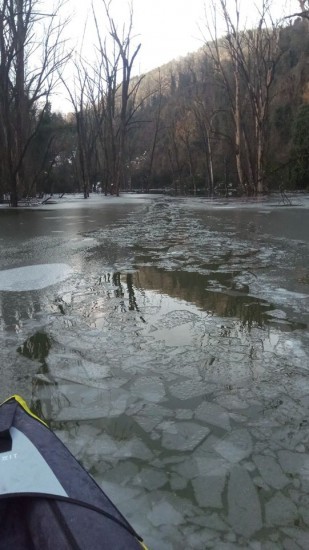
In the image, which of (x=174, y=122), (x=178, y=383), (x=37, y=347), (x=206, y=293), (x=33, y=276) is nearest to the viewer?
(x=178, y=383)

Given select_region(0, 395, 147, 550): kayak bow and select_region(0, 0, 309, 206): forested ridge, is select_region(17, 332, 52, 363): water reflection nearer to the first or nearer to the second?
select_region(0, 395, 147, 550): kayak bow

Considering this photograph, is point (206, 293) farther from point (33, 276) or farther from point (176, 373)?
point (33, 276)

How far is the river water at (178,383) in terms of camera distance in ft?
4.60

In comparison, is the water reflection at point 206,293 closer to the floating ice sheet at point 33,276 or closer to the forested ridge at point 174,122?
the floating ice sheet at point 33,276

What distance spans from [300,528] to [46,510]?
0.79 metres

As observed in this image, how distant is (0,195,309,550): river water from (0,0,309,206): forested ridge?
6.82 m

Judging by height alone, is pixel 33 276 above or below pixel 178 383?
above

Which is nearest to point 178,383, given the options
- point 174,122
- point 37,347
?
point 37,347

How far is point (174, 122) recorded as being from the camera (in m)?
34.6

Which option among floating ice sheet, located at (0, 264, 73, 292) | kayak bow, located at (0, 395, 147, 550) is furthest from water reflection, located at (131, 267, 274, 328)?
kayak bow, located at (0, 395, 147, 550)

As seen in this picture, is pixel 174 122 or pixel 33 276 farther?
pixel 174 122

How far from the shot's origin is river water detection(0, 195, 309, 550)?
1.40 metres

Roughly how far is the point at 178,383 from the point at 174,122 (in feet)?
115

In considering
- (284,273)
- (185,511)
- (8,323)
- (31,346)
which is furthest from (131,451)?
(284,273)
